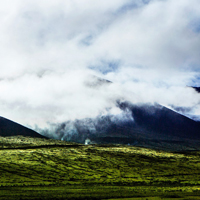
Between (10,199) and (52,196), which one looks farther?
(52,196)

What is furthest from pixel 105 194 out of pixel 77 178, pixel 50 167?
pixel 50 167

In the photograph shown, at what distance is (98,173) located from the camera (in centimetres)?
15112

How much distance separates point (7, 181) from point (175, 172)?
350 ft

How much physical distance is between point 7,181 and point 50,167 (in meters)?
47.0

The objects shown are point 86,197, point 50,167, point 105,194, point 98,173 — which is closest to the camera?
point 86,197

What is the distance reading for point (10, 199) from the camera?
246 feet

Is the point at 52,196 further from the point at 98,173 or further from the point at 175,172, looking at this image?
the point at 175,172

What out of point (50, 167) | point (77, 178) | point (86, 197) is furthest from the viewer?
point (50, 167)

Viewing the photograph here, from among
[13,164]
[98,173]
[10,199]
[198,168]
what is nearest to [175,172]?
[198,168]

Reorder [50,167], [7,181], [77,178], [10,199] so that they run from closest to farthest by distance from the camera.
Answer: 1. [10,199]
2. [7,181]
3. [77,178]
4. [50,167]

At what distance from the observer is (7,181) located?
116500mm

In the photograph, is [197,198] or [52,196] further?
[52,196]

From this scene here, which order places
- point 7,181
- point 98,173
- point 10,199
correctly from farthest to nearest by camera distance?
1. point 98,173
2. point 7,181
3. point 10,199

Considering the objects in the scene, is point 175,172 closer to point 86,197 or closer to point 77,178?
point 77,178
